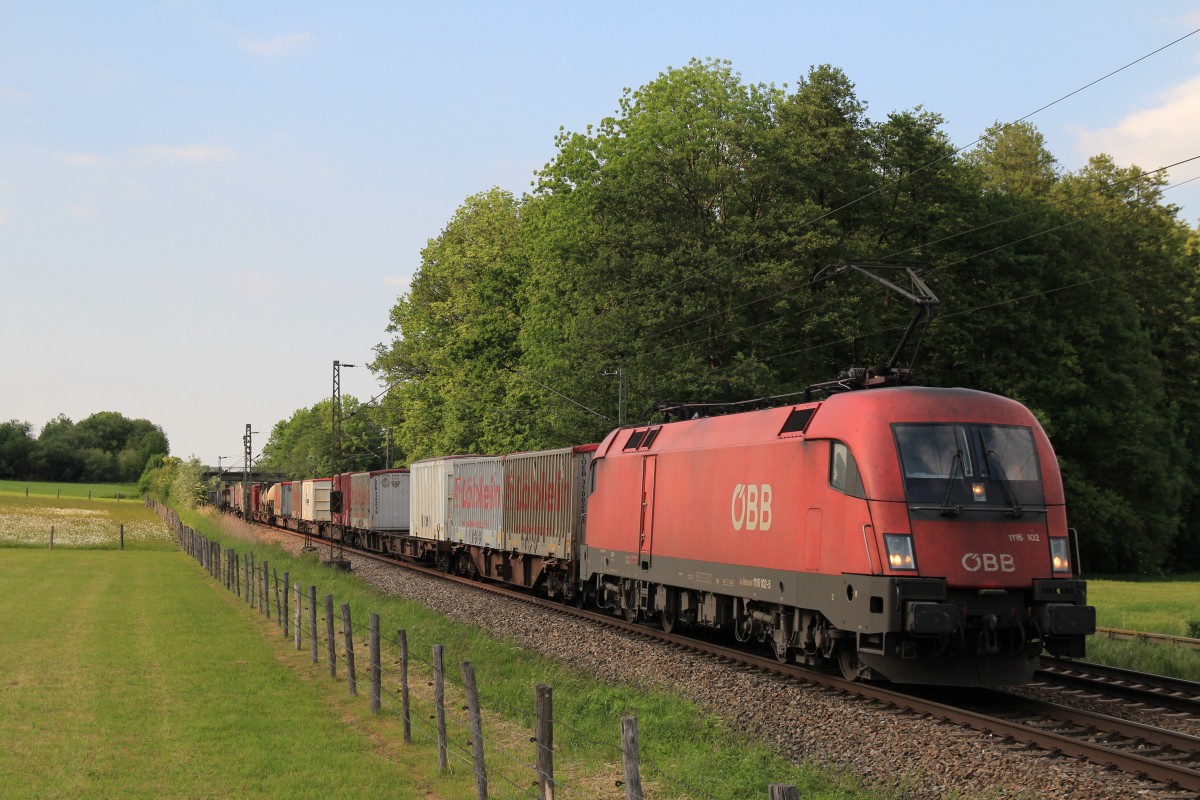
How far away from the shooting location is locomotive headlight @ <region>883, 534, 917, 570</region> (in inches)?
503

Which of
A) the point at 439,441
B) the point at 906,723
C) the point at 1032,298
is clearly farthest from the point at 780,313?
the point at 906,723

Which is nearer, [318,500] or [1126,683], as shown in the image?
[1126,683]

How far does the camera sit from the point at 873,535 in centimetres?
1304

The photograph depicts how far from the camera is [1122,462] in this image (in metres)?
47.2

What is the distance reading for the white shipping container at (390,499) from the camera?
45.1m

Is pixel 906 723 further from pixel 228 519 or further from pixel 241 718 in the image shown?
pixel 228 519

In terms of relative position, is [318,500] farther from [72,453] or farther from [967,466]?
[72,453]

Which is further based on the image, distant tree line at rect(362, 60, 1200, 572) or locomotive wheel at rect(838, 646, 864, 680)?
distant tree line at rect(362, 60, 1200, 572)

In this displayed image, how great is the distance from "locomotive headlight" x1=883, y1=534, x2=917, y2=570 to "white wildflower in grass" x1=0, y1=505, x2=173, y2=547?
51.6 m

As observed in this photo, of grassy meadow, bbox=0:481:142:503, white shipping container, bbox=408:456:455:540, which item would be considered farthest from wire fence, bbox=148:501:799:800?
grassy meadow, bbox=0:481:142:503

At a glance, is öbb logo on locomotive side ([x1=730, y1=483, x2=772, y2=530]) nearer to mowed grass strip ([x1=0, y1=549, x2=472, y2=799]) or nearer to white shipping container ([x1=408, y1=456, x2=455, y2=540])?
mowed grass strip ([x1=0, y1=549, x2=472, y2=799])

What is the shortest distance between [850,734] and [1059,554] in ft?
11.8

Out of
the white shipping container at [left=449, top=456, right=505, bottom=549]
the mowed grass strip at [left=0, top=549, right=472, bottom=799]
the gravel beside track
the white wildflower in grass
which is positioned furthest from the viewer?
the white wildflower in grass

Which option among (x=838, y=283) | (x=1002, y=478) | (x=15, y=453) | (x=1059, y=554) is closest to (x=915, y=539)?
(x=1002, y=478)
